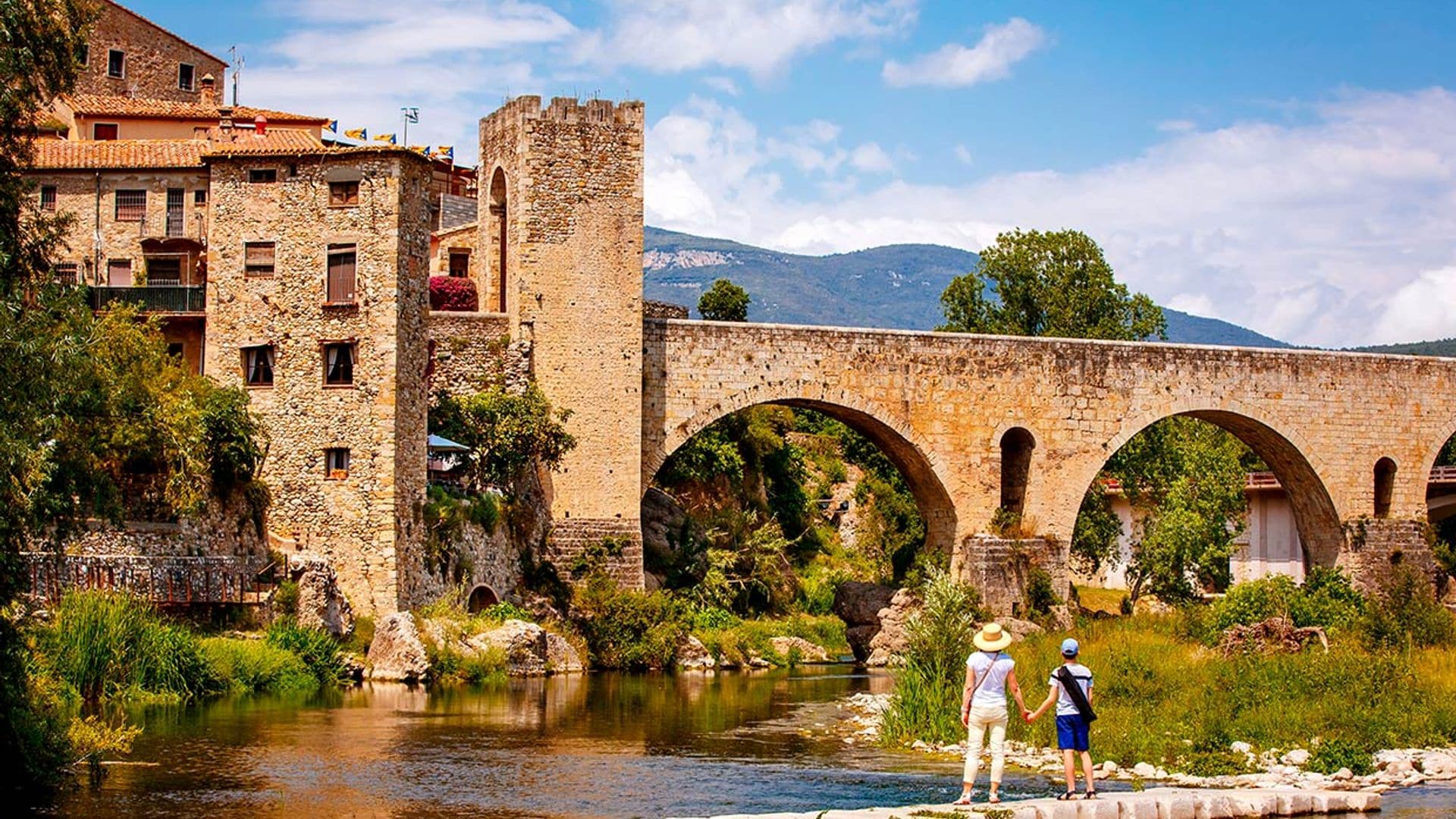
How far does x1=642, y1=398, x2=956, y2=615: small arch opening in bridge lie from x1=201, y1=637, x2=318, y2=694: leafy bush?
35.7 ft

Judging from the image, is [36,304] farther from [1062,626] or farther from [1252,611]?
[1062,626]

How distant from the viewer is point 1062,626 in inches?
1617

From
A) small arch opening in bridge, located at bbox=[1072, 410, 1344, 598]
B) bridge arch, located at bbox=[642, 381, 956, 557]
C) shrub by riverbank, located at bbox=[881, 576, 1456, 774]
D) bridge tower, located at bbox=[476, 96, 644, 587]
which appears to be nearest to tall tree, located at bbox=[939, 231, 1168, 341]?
small arch opening in bridge, located at bbox=[1072, 410, 1344, 598]

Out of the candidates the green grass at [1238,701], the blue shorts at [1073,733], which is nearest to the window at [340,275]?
the green grass at [1238,701]

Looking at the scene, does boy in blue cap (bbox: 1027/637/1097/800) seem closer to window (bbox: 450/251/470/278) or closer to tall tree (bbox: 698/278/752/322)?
window (bbox: 450/251/470/278)

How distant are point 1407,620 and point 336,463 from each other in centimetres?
1892

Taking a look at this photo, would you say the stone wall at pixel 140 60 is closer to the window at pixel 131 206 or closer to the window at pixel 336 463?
the window at pixel 131 206

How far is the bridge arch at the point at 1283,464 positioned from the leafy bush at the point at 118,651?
73.2ft

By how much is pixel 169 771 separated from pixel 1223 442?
45.5 metres

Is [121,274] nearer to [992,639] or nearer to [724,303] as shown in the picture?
[724,303]

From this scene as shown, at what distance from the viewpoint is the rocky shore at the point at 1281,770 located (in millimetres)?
19359

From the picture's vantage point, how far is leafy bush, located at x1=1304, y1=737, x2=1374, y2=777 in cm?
2031

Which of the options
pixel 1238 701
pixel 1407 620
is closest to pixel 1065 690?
pixel 1238 701

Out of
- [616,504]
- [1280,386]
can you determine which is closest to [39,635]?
[616,504]
